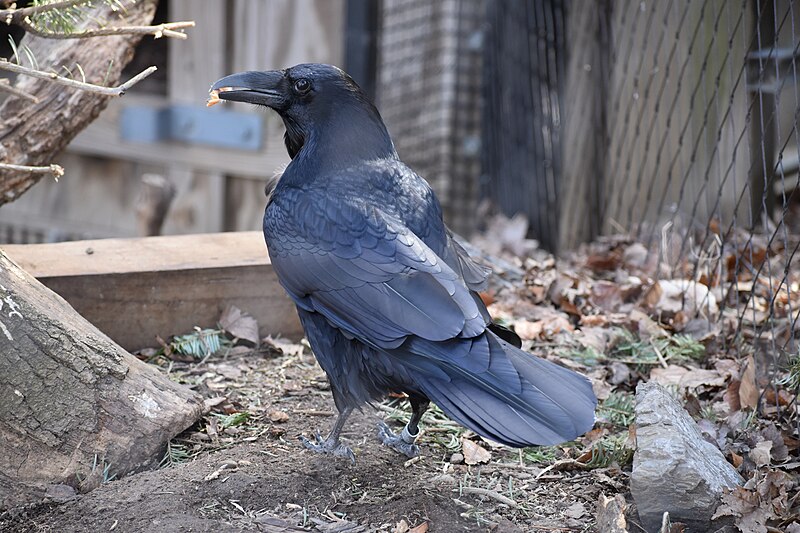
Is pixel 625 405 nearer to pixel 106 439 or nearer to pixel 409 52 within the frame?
pixel 106 439

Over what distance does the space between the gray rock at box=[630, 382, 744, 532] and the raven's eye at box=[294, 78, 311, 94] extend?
154 cm

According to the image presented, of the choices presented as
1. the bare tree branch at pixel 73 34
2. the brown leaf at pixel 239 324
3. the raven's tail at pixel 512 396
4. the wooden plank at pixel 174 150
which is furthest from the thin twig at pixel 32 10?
the wooden plank at pixel 174 150

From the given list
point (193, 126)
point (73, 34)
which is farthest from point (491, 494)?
point (193, 126)

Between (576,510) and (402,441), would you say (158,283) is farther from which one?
(576,510)

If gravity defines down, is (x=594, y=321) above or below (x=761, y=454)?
below

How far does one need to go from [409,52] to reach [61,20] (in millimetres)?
4500

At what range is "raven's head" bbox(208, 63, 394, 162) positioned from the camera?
3.24 metres

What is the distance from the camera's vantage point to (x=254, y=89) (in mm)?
3281

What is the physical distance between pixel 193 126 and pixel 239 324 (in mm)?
2476

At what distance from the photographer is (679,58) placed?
5.53 m

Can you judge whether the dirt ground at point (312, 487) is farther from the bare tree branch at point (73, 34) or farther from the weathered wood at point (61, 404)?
the bare tree branch at point (73, 34)

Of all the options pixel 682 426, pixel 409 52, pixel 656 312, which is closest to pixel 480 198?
pixel 409 52

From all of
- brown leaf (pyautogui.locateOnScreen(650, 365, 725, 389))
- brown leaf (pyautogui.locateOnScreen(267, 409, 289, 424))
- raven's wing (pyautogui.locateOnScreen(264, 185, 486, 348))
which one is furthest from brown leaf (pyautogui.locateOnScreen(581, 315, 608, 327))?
brown leaf (pyautogui.locateOnScreen(267, 409, 289, 424))

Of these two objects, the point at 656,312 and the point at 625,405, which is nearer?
the point at 625,405
